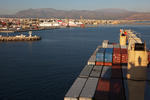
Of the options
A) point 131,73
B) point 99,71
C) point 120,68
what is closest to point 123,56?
point 120,68

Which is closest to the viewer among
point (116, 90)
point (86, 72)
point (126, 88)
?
point (116, 90)

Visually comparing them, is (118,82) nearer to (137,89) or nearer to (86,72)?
(137,89)

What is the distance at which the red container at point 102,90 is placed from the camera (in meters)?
12.2

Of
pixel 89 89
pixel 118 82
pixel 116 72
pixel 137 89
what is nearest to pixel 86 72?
pixel 116 72

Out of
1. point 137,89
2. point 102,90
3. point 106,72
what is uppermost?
point 106,72

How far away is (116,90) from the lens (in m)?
13.2

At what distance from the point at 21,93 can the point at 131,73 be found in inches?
457

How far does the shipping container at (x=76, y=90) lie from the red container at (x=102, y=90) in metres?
1.26

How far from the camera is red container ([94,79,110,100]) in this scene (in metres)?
12.2

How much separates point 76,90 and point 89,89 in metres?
0.95

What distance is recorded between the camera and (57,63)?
31.9 metres

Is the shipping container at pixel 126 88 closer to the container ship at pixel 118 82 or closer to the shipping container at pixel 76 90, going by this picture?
the container ship at pixel 118 82

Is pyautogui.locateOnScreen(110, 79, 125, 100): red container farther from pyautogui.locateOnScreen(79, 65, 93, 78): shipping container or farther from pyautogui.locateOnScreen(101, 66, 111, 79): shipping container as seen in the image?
pyautogui.locateOnScreen(79, 65, 93, 78): shipping container

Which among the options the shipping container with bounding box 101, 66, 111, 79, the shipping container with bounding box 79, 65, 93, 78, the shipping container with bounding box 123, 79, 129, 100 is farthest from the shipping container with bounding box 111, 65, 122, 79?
the shipping container with bounding box 79, 65, 93, 78
